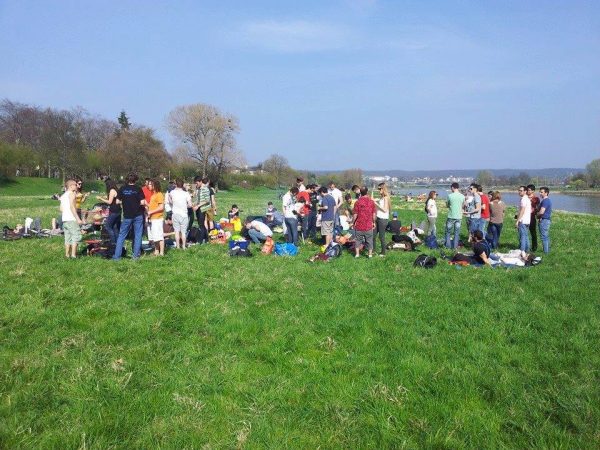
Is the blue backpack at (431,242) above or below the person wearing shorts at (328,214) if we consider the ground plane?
below

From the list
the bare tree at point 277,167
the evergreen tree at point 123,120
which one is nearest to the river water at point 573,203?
the bare tree at point 277,167

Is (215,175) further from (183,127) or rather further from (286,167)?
(286,167)

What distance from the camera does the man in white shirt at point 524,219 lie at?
12.2 m

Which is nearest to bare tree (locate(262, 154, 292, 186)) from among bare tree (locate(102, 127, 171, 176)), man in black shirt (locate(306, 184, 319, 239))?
bare tree (locate(102, 127, 171, 176))

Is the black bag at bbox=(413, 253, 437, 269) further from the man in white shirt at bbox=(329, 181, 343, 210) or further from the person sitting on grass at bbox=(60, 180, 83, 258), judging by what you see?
the person sitting on grass at bbox=(60, 180, 83, 258)

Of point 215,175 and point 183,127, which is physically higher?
point 183,127

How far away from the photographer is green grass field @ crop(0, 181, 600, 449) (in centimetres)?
376

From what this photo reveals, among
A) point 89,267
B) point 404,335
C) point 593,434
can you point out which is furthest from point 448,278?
point 89,267

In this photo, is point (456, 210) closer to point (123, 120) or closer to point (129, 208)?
point (129, 208)

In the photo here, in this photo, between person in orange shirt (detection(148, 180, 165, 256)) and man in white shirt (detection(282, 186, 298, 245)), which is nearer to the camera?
person in orange shirt (detection(148, 180, 165, 256))

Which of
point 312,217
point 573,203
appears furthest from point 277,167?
point 312,217

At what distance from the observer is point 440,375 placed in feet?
15.4

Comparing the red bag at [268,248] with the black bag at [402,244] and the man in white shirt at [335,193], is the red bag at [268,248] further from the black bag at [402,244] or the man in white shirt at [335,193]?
the black bag at [402,244]

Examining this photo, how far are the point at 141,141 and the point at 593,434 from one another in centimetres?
6343
